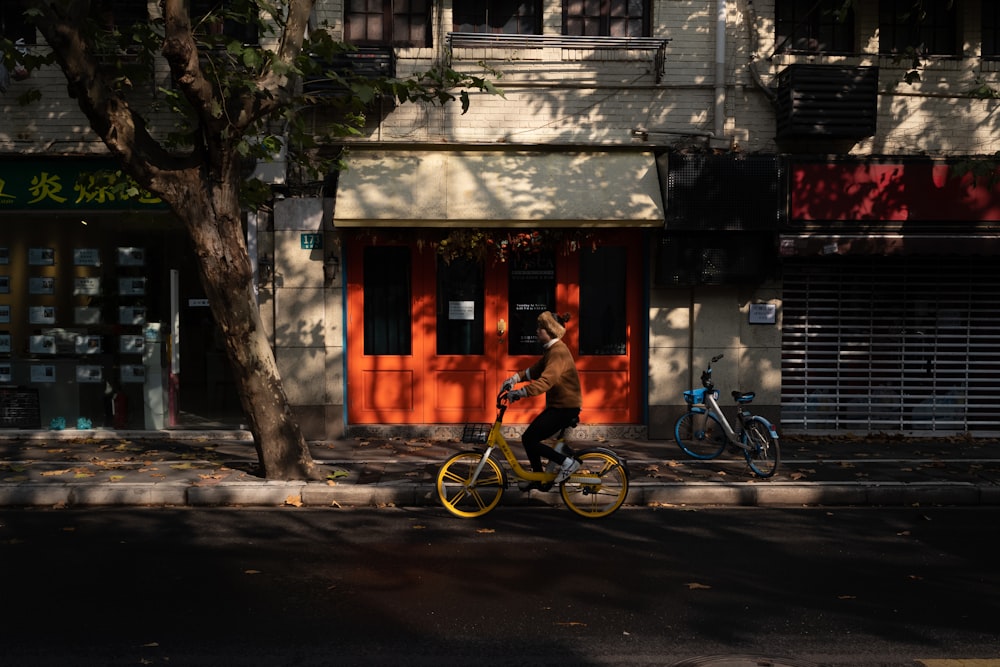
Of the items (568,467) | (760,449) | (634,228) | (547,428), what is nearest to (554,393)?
(547,428)

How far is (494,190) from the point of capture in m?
11.8

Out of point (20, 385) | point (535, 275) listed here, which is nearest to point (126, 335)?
point (20, 385)

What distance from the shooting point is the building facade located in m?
11.9

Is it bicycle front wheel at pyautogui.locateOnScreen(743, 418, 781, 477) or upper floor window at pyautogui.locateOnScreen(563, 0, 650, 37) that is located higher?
upper floor window at pyautogui.locateOnScreen(563, 0, 650, 37)

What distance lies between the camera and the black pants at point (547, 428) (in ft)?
27.7

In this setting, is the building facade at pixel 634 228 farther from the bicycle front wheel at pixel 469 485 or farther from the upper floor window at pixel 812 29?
the bicycle front wheel at pixel 469 485

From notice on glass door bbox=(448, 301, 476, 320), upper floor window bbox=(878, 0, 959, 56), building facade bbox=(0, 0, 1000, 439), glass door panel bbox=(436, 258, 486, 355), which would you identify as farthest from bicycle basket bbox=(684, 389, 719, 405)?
upper floor window bbox=(878, 0, 959, 56)

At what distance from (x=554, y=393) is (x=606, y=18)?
6537 millimetres

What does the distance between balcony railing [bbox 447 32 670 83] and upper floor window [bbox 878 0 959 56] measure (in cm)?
334

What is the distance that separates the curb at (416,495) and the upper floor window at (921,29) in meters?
6.62

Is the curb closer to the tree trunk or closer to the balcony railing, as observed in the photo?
the tree trunk

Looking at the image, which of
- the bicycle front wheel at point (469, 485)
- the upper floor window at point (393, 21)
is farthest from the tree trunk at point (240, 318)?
the upper floor window at point (393, 21)

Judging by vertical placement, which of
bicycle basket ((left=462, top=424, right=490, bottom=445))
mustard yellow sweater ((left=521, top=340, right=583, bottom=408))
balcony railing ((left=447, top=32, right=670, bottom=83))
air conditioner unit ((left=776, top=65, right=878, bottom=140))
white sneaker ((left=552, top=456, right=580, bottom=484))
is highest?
balcony railing ((left=447, top=32, right=670, bottom=83))

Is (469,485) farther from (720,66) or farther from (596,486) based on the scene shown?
(720,66)
